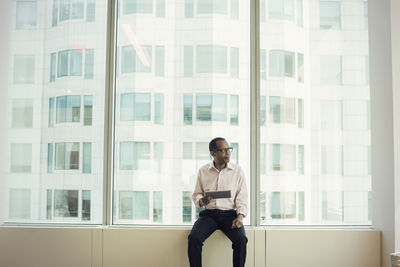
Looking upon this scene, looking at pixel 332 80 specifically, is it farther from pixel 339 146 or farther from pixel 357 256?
pixel 357 256

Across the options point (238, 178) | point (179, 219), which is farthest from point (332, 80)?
point (179, 219)

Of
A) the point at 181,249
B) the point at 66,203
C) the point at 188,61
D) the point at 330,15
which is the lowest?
the point at 181,249

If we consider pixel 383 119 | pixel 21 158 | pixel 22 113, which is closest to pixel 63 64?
pixel 22 113

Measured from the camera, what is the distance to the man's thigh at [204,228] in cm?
365

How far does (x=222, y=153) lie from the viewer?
384 cm

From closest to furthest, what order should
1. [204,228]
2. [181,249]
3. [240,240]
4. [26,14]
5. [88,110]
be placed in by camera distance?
[240,240], [204,228], [181,249], [88,110], [26,14]

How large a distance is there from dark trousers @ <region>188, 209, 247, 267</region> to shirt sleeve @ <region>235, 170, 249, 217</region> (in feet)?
0.29

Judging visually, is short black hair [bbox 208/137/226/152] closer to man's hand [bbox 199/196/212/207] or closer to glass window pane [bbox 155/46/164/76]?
man's hand [bbox 199/196/212/207]

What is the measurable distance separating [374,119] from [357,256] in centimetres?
146

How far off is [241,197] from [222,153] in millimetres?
490

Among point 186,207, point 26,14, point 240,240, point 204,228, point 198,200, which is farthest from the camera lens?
point 26,14

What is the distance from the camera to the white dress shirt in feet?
12.5

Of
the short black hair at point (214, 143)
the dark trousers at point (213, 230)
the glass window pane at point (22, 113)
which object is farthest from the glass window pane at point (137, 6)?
the dark trousers at point (213, 230)

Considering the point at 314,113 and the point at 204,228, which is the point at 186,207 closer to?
the point at 204,228
